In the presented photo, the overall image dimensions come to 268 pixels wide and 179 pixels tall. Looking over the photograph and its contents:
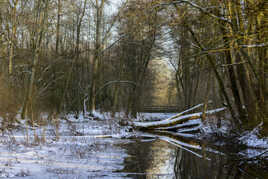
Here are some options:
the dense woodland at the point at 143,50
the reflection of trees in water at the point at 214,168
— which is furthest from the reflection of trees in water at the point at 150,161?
the dense woodland at the point at 143,50

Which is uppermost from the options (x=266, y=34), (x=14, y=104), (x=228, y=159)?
(x=266, y=34)

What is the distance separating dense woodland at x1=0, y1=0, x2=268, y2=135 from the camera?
8.88 metres

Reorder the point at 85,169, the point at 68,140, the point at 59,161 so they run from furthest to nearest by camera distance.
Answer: the point at 68,140 → the point at 59,161 → the point at 85,169

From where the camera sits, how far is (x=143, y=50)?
24.7 meters

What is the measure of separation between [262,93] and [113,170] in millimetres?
6806

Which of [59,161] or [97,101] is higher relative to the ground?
[97,101]

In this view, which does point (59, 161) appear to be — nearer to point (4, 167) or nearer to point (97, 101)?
point (4, 167)

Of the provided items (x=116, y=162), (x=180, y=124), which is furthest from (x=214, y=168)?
(x=180, y=124)

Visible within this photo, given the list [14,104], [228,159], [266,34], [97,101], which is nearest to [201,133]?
[228,159]

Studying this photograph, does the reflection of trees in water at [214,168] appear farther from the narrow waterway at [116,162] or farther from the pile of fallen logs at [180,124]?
the pile of fallen logs at [180,124]

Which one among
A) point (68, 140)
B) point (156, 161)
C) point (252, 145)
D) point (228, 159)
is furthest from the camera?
point (68, 140)

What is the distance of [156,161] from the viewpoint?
8.38 m

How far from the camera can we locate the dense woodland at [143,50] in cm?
888

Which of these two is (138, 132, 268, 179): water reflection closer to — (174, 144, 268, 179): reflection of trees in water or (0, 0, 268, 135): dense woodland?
(174, 144, 268, 179): reflection of trees in water
